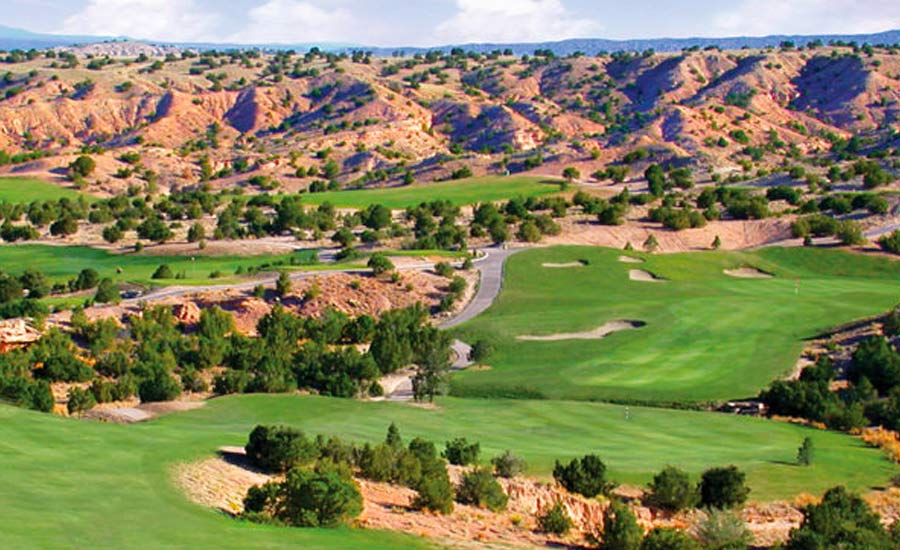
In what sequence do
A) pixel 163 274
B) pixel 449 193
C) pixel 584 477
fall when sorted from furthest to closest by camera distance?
pixel 449 193, pixel 163 274, pixel 584 477

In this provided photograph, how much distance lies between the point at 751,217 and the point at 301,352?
215ft

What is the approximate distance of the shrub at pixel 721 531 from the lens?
89.9 feet

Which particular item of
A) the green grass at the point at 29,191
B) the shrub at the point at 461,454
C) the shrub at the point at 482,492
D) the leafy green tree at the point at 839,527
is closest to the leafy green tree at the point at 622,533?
the leafy green tree at the point at 839,527

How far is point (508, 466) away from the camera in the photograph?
32594 mm

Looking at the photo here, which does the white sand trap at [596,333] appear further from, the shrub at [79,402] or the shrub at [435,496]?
the shrub at [435,496]

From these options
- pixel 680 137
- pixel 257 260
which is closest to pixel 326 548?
pixel 257 260

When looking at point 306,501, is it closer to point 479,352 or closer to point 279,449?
point 279,449

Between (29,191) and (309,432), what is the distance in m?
104

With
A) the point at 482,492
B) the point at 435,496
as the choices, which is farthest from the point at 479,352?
the point at 435,496

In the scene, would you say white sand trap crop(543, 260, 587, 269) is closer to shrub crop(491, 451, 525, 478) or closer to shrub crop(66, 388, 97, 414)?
shrub crop(66, 388, 97, 414)

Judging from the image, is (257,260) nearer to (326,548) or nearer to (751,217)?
(751,217)

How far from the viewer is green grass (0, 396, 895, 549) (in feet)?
76.0

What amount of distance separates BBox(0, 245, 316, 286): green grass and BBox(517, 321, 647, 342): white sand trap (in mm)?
24827

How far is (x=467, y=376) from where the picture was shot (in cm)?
5584
